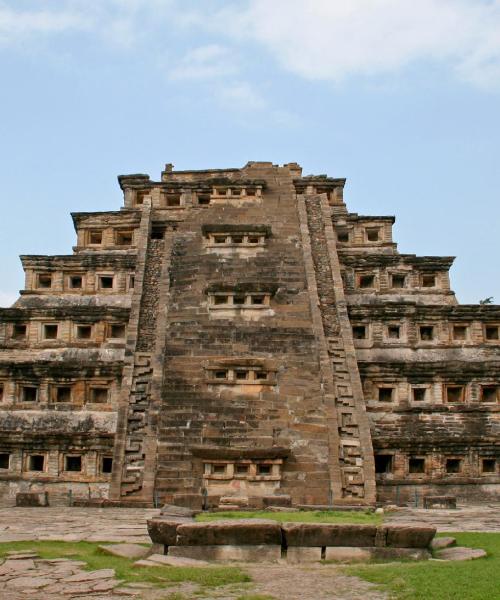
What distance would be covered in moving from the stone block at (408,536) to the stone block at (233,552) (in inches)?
54.8

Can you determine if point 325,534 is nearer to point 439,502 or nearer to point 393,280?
point 439,502

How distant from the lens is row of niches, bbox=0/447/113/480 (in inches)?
853

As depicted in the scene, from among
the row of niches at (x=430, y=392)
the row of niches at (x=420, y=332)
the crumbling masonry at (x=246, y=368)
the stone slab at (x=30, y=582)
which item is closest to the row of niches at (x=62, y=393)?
the crumbling masonry at (x=246, y=368)

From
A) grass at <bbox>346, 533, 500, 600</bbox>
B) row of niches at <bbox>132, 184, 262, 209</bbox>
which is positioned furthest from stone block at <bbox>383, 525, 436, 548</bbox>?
row of niches at <bbox>132, 184, 262, 209</bbox>

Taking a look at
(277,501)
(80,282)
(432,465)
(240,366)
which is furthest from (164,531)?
(80,282)

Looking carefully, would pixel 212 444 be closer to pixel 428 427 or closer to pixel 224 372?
pixel 224 372

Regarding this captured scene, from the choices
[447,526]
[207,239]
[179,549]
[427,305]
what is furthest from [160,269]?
[179,549]

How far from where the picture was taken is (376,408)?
23.3 metres

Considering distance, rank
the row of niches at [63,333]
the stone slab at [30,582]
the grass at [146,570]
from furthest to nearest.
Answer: the row of niches at [63,333], the grass at [146,570], the stone slab at [30,582]

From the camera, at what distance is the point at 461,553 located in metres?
10.1

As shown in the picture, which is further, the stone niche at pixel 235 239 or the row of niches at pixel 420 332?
the stone niche at pixel 235 239

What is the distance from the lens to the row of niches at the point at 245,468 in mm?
18578

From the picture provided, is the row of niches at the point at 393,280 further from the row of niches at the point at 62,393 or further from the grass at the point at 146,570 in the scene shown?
the grass at the point at 146,570

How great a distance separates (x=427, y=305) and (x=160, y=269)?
8.63 m
